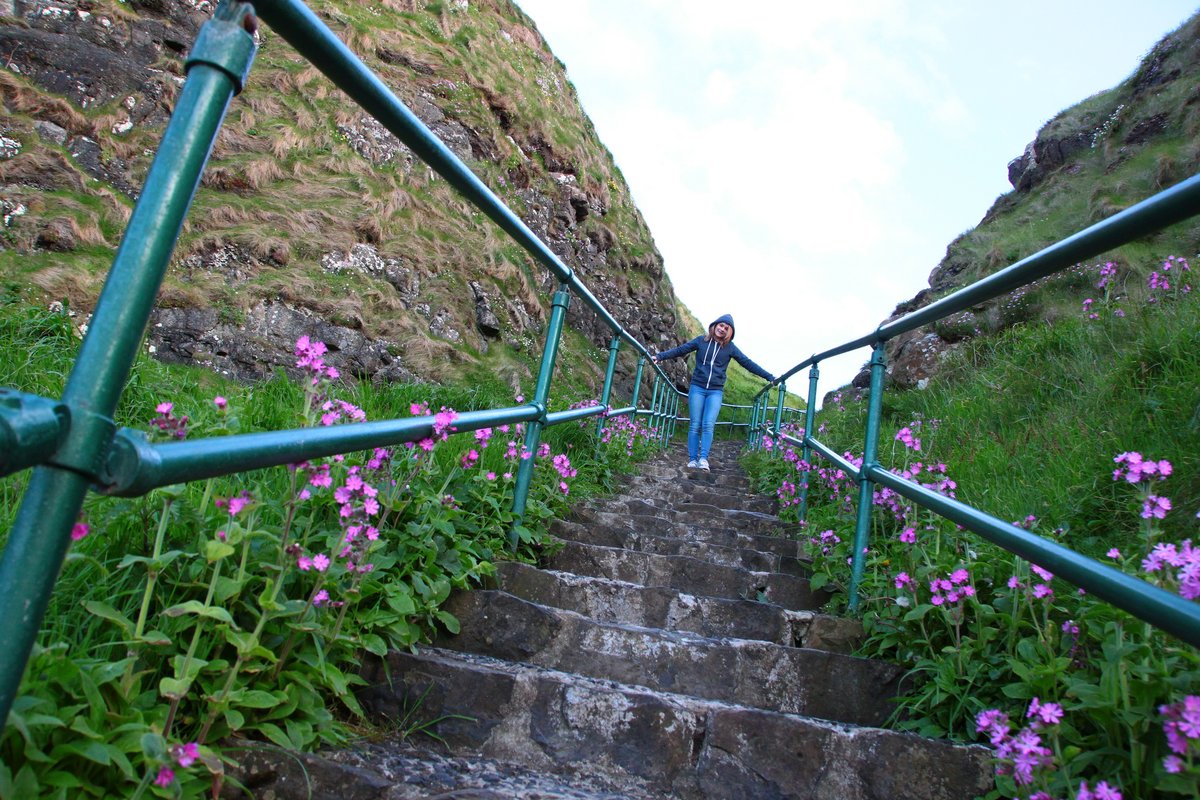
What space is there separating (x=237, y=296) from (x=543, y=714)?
600 cm

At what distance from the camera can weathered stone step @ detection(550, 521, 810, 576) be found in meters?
3.32

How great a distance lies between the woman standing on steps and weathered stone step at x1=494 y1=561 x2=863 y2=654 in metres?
4.55

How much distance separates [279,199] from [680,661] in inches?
296

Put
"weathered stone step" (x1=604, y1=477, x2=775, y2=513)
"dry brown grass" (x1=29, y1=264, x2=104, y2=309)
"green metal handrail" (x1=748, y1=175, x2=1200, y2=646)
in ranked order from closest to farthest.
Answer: "green metal handrail" (x1=748, y1=175, x2=1200, y2=646)
"weathered stone step" (x1=604, y1=477, x2=775, y2=513)
"dry brown grass" (x1=29, y1=264, x2=104, y2=309)

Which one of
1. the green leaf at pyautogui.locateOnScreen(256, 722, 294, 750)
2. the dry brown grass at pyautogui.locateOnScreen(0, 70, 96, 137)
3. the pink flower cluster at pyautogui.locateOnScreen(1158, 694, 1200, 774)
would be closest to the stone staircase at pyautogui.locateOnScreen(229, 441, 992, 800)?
the green leaf at pyautogui.locateOnScreen(256, 722, 294, 750)

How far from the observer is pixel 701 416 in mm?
7168

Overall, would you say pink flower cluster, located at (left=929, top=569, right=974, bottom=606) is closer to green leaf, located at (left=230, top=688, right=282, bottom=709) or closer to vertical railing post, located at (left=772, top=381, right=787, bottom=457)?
green leaf, located at (left=230, top=688, right=282, bottom=709)

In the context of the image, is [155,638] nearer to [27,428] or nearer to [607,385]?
[27,428]

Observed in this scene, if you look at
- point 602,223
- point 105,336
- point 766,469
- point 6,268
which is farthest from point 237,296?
point 602,223

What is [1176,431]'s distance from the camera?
8.71 ft

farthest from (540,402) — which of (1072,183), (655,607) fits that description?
(1072,183)

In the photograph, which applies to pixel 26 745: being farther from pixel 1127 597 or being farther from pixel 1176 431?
pixel 1176 431

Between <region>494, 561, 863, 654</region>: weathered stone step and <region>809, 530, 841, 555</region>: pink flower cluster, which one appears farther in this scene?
<region>809, 530, 841, 555</region>: pink flower cluster

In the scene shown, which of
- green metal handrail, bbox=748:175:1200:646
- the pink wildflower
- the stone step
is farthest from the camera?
the stone step
